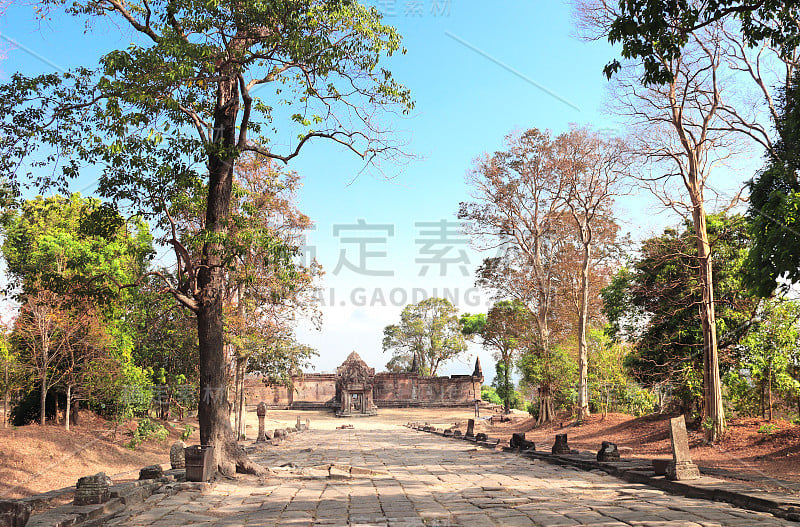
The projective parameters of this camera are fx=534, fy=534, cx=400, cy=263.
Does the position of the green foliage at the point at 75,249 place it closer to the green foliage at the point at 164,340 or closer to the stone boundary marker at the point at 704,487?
the green foliage at the point at 164,340

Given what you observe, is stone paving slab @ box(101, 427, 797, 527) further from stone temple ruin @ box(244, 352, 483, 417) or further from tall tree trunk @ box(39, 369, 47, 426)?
stone temple ruin @ box(244, 352, 483, 417)

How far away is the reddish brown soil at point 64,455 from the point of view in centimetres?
1288

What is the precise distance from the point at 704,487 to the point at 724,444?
19.8 feet

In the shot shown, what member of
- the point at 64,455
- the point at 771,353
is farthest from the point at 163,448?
the point at 771,353

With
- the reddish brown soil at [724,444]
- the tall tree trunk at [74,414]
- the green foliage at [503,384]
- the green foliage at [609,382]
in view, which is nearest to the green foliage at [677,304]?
the reddish brown soil at [724,444]

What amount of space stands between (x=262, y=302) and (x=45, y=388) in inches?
275

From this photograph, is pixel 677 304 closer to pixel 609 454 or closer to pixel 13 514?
pixel 609 454

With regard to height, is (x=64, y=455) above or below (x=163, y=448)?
above

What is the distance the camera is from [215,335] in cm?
1029

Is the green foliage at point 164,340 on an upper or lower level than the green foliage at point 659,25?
lower

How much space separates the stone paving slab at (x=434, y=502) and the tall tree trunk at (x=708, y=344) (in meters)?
4.20

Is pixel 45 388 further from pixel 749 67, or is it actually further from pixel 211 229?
pixel 749 67

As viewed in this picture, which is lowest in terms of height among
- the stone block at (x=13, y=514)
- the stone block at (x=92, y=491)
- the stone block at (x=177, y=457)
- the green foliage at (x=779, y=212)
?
the stone block at (x=177, y=457)

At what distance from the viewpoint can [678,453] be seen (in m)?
8.64
